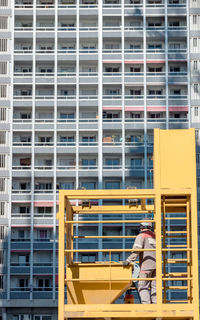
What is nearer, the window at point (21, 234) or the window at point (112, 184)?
the window at point (21, 234)

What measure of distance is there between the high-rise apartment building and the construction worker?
5826 cm

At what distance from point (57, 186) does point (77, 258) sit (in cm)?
792

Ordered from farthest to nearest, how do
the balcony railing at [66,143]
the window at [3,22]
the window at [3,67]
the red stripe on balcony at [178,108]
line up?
the window at [3,22]
the window at [3,67]
the red stripe on balcony at [178,108]
the balcony railing at [66,143]

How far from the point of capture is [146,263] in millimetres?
14648

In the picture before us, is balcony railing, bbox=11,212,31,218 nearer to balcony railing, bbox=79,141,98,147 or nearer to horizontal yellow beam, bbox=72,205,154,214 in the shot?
balcony railing, bbox=79,141,98,147

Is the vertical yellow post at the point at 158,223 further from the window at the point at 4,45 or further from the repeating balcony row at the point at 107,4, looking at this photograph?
the repeating balcony row at the point at 107,4

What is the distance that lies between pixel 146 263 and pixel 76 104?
63295 mm

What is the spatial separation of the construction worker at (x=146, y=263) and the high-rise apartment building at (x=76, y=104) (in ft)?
191

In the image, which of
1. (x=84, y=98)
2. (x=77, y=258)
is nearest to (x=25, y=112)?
(x=84, y=98)

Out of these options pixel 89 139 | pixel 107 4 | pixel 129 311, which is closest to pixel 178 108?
pixel 89 139

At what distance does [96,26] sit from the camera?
80.7m

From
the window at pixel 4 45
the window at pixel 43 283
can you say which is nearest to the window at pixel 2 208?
the window at pixel 43 283

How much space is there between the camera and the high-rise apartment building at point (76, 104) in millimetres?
73625

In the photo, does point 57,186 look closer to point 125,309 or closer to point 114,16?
point 114,16
